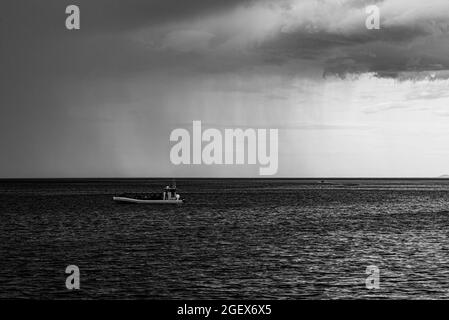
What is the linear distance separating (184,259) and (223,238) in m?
18.7

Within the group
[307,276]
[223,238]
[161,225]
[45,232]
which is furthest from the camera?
[161,225]

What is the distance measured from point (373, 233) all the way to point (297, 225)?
47.7ft

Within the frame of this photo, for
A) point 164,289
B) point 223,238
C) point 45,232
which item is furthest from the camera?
point 45,232

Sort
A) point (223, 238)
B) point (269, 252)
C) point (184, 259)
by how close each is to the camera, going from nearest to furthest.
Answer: point (184, 259)
point (269, 252)
point (223, 238)

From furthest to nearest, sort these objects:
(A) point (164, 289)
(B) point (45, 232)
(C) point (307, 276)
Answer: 1. (B) point (45, 232)
2. (C) point (307, 276)
3. (A) point (164, 289)
